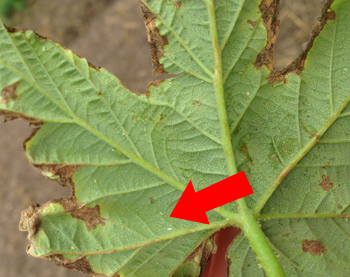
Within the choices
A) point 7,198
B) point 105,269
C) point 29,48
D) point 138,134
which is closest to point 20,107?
point 29,48

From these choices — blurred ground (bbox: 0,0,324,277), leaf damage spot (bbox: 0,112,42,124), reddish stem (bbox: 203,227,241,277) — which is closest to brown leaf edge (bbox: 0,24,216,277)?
leaf damage spot (bbox: 0,112,42,124)

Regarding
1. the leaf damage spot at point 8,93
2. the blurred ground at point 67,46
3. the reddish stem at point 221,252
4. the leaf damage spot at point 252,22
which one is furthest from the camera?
the blurred ground at point 67,46

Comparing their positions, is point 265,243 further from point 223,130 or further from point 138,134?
point 138,134

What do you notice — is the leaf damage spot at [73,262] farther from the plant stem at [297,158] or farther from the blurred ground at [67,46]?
the blurred ground at [67,46]

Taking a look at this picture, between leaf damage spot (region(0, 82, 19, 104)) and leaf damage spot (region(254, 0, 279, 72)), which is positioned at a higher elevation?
leaf damage spot (region(254, 0, 279, 72))

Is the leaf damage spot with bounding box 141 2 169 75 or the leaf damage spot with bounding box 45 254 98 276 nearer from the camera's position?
the leaf damage spot with bounding box 141 2 169 75

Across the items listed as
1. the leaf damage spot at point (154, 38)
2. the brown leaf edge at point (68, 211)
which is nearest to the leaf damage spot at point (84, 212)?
the brown leaf edge at point (68, 211)

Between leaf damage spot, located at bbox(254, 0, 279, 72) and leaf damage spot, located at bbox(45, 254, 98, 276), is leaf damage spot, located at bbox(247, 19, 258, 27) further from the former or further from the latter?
leaf damage spot, located at bbox(45, 254, 98, 276)
